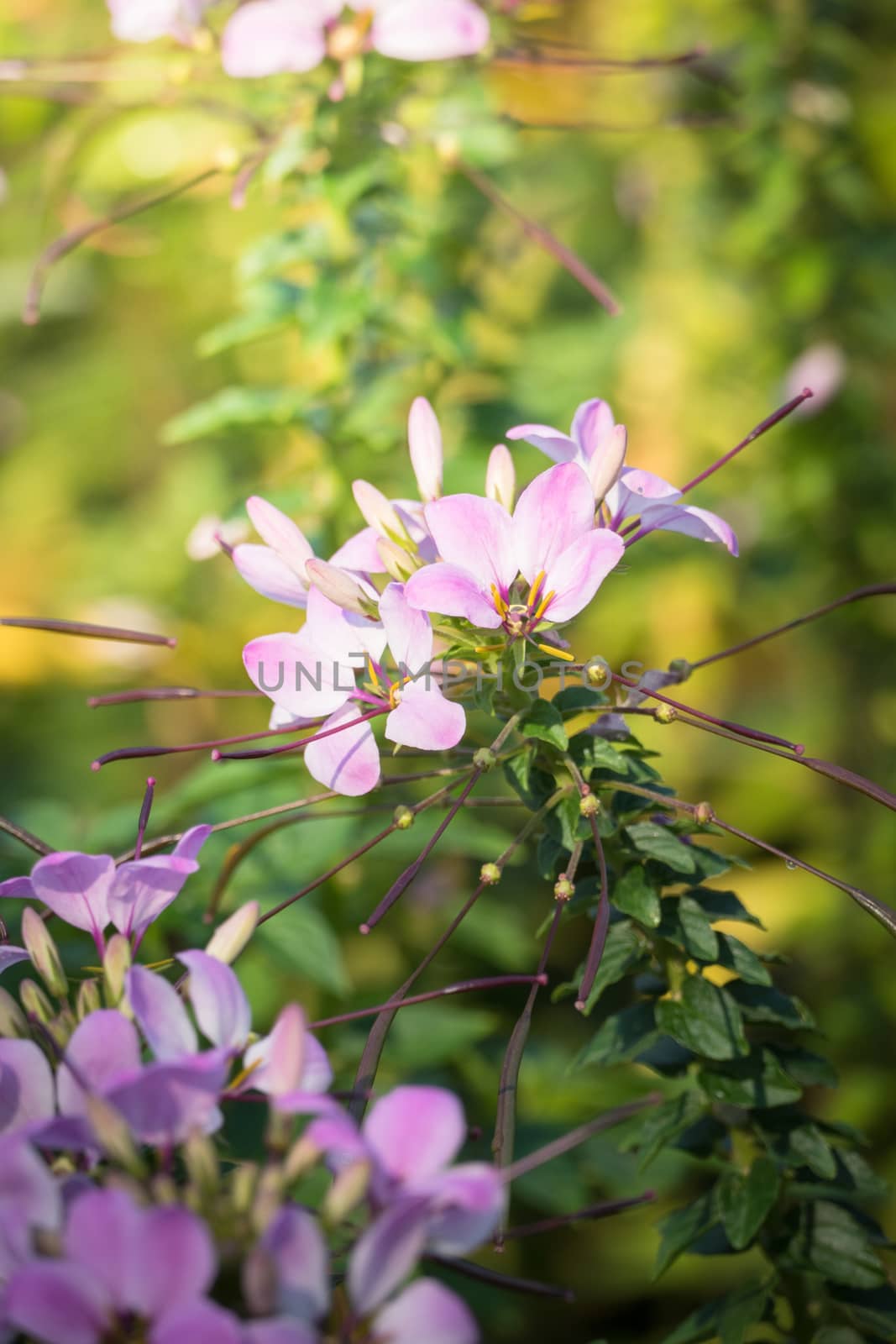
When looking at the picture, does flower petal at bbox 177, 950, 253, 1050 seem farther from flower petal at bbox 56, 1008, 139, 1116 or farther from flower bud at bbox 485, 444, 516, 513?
flower bud at bbox 485, 444, 516, 513

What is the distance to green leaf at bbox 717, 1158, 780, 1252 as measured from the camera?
471mm

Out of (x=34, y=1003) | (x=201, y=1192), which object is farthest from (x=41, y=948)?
(x=201, y=1192)

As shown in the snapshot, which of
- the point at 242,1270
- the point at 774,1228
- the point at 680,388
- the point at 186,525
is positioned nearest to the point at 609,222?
the point at 680,388

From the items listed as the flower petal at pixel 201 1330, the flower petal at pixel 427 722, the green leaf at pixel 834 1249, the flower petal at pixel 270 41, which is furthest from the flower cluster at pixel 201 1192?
the flower petal at pixel 270 41

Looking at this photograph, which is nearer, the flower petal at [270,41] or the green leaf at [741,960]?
the green leaf at [741,960]

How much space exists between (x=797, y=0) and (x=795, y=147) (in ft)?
0.52

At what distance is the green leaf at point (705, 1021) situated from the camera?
47 cm

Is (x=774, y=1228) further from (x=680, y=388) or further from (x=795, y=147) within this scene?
(x=680, y=388)

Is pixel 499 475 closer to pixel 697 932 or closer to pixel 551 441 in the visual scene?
pixel 551 441

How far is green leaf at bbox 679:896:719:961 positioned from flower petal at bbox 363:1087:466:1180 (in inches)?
6.2

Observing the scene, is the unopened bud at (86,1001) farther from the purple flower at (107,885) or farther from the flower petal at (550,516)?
the flower petal at (550,516)

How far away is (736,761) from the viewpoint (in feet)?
4.93

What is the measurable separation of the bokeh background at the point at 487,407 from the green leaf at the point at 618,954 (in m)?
0.11

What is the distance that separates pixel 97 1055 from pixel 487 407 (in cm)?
67
